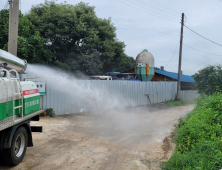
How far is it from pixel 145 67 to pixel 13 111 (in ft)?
72.9

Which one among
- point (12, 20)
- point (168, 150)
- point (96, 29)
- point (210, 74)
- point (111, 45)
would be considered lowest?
point (168, 150)

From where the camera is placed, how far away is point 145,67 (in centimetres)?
2597

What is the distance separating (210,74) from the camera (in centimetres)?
1538

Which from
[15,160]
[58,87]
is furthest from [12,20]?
[15,160]

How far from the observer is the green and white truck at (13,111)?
462cm

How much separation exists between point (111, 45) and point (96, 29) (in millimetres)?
2561

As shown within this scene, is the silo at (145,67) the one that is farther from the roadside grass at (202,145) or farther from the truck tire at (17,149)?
the truck tire at (17,149)

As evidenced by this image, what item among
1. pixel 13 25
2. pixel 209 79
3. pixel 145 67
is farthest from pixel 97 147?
pixel 145 67

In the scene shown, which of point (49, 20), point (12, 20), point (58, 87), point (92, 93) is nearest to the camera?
point (12, 20)

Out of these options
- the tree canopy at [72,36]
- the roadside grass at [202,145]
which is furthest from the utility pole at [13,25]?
the tree canopy at [72,36]

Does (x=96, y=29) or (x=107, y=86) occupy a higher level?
(x=96, y=29)

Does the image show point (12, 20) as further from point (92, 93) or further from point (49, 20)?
point (49, 20)

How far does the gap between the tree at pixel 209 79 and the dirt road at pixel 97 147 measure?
6.97 m

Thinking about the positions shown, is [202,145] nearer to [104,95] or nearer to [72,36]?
[104,95]
